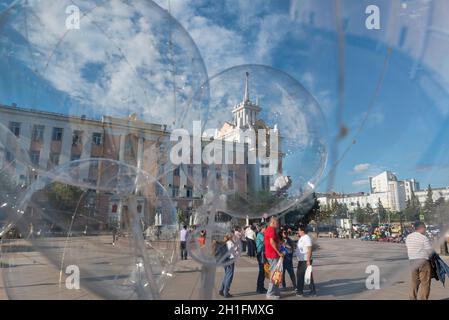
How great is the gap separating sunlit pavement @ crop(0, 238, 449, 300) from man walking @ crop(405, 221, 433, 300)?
0.12 meters

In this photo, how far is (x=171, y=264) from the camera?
3.79 metres

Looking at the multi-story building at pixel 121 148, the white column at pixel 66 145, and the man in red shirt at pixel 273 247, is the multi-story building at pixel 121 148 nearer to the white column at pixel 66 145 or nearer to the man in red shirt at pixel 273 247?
the white column at pixel 66 145

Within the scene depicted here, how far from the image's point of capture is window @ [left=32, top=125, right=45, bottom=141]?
12.0ft

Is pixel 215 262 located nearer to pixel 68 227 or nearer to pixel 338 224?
pixel 68 227

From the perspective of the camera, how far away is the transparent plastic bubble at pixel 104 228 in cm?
328

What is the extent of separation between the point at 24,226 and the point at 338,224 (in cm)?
446

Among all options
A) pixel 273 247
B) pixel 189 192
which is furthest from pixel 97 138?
pixel 273 247

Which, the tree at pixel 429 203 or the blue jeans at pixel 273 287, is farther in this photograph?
the blue jeans at pixel 273 287

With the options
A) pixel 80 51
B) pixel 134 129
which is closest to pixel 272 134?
pixel 134 129

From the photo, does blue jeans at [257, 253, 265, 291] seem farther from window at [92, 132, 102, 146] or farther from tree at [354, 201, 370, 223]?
window at [92, 132, 102, 146]

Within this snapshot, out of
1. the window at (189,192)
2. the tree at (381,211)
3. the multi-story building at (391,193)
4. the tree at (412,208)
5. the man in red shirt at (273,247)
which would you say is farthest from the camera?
the man in red shirt at (273,247)

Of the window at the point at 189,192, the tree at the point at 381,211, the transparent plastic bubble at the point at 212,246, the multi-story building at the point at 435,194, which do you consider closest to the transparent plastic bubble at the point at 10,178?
the window at the point at 189,192

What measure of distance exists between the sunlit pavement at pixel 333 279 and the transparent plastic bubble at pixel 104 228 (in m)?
0.63

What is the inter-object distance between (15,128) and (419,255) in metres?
5.21
